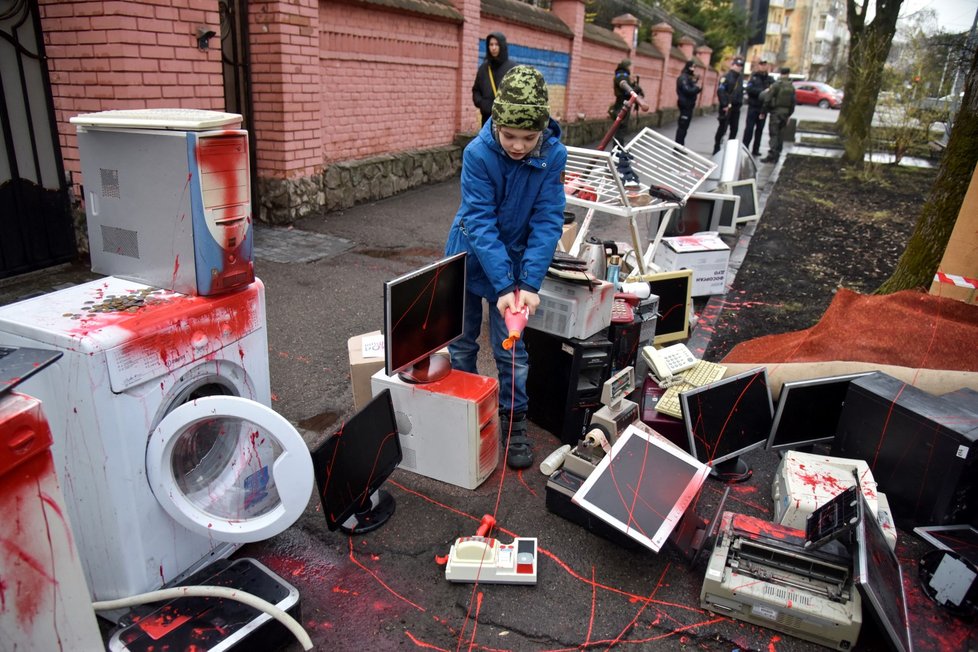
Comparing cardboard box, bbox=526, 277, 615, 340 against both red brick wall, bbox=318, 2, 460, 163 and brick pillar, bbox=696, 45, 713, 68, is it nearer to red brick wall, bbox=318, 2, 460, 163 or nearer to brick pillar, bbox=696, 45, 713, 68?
red brick wall, bbox=318, 2, 460, 163

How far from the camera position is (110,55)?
16.5 feet

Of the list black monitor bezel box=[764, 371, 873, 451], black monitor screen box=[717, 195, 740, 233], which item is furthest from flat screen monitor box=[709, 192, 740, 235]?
black monitor bezel box=[764, 371, 873, 451]

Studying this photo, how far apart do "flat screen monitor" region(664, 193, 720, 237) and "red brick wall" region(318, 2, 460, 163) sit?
4.03 metres

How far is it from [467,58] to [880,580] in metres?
9.76

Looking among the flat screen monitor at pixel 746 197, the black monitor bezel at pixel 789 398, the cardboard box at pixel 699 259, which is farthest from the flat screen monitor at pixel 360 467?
the flat screen monitor at pixel 746 197

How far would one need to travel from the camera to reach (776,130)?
1473 cm

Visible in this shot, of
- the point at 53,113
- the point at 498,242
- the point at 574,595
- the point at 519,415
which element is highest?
the point at 53,113

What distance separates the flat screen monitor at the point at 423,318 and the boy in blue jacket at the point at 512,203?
195 millimetres

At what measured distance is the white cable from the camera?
213 cm

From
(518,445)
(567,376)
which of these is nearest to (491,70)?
(567,376)

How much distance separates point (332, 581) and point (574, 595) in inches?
38.9

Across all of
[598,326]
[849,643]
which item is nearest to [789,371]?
[598,326]

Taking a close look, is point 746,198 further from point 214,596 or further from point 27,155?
point 214,596

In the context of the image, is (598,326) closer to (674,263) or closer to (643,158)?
(674,263)
